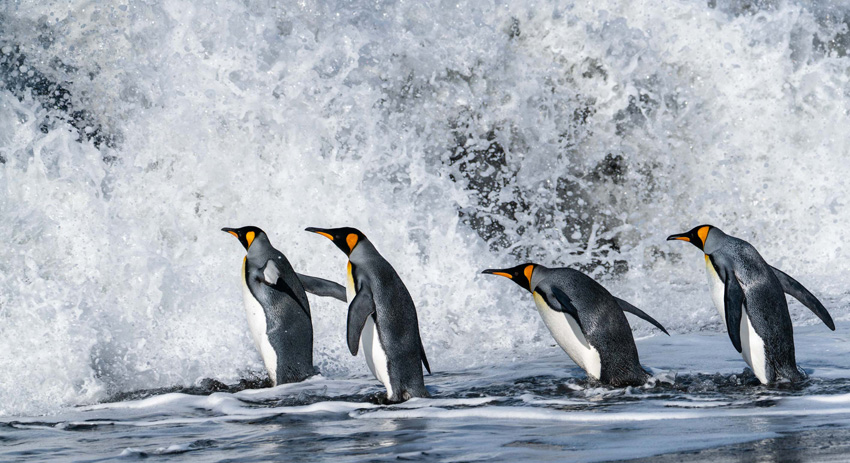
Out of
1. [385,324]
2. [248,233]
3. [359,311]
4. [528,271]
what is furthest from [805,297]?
[248,233]

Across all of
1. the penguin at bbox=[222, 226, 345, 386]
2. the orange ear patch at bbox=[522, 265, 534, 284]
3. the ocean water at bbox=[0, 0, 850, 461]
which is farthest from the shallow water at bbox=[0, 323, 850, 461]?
the orange ear patch at bbox=[522, 265, 534, 284]

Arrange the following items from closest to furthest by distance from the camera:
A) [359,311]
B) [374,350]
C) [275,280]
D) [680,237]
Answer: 1. [359,311]
2. [374,350]
3. [680,237]
4. [275,280]

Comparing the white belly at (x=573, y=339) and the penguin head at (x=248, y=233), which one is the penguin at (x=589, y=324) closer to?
the white belly at (x=573, y=339)

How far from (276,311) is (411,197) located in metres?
2.16

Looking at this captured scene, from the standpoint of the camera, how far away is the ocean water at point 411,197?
3.66 metres

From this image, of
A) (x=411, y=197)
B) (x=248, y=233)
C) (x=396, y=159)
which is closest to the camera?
(x=248, y=233)

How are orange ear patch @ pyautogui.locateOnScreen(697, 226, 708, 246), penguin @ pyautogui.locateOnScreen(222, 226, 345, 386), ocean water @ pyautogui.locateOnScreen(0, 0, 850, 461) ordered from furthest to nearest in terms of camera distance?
penguin @ pyautogui.locateOnScreen(222, 226, 345, 386) → orange ear patch @ pyautogui.locateOnScreen(697, 226, 708, 246) → ocean water @ pyautogui.locateOnScreen(0, 0, 850, 461)

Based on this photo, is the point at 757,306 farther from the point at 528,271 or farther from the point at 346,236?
the point at 346,236

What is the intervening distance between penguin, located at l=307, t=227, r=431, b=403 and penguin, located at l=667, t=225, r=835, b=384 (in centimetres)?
122

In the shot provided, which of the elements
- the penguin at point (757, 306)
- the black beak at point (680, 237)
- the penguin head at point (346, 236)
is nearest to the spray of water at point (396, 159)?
the penguin head at point (346, 236)

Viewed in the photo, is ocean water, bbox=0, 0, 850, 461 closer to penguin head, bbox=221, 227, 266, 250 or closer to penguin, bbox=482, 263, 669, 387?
penguin, bbox=482, 263, 669, 387

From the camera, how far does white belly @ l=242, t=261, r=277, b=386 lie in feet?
15.2

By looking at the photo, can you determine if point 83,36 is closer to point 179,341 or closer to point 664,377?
point 179,341

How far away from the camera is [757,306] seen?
13.6ft
